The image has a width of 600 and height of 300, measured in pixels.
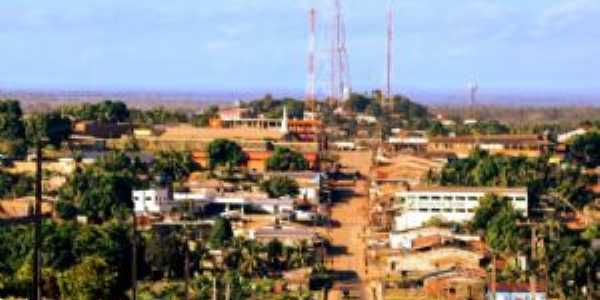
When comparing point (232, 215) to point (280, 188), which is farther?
point (280, 188)

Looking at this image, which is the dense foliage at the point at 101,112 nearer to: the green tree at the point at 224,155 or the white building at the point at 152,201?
the green tree at the point at 224,155

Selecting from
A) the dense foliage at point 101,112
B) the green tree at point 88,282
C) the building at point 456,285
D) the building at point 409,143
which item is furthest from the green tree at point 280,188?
the green tree at point 88,282

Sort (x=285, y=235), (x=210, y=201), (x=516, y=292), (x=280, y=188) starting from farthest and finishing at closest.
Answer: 1. (x=280, y=188)
2. (x=210, y=201)
3. (x=285, y=235)
4. (x=516, y=292)

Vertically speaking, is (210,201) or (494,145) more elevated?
(494,145)

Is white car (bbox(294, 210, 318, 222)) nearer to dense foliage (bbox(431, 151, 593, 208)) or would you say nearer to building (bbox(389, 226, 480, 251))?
building (bbox(389, 226, 480, 251))

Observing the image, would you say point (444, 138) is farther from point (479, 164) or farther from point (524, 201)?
point (524, 201)

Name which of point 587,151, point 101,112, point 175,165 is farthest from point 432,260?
point 101,112

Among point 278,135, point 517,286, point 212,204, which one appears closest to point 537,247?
point 517,286

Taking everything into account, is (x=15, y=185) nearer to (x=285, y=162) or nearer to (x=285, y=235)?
(x=285, y=162)
